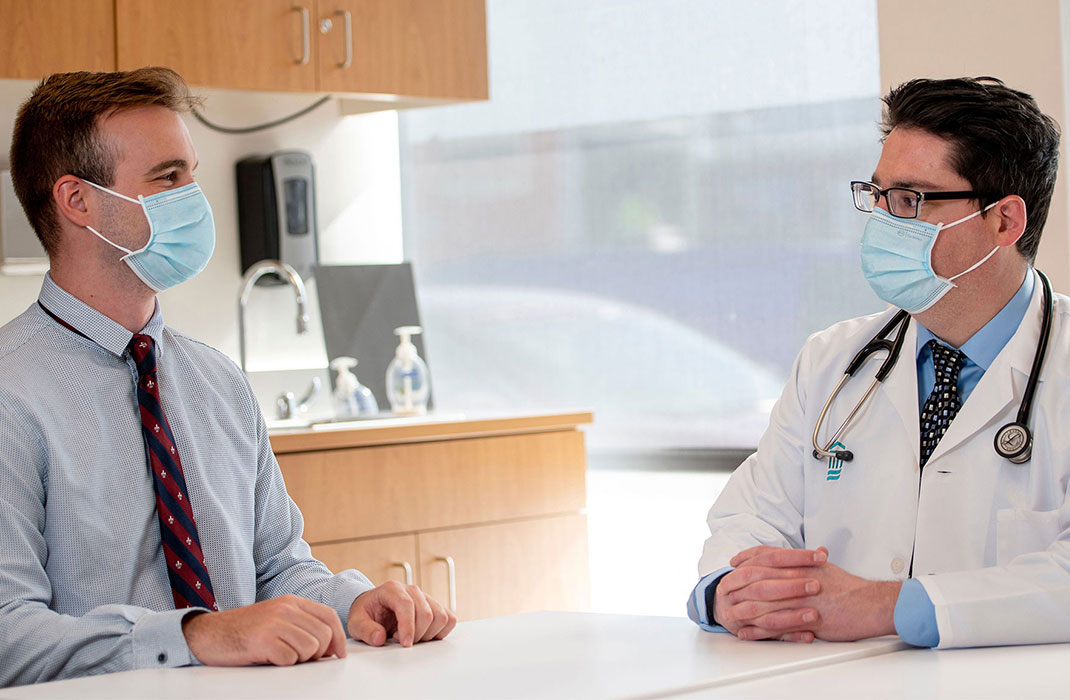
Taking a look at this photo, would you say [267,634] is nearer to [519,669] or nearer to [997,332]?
[519,669]

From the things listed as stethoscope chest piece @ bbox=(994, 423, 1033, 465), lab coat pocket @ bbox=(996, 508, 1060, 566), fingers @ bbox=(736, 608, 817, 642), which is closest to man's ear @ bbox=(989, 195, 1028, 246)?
stethoscope chest piece @ bbox=(994, 423, 1033, 465)

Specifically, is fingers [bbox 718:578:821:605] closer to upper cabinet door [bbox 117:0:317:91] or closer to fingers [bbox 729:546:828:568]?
fingers [bbox 729:546:828:568]

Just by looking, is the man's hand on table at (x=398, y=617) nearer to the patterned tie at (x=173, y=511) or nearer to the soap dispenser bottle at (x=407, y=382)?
the patterned tie at (x=173, y=511)

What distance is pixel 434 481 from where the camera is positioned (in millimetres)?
3277

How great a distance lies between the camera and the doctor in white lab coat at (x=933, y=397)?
5.87 ft

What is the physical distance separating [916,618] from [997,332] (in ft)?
2.00

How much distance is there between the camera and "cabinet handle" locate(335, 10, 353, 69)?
3504 mm

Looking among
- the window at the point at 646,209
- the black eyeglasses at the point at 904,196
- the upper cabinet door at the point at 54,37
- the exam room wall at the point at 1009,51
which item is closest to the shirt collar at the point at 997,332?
the black eyeglasses at the point at 904,196

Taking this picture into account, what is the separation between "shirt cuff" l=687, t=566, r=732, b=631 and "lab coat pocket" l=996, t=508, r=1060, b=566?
39 cm

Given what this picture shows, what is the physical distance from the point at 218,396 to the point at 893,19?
4.91 ft

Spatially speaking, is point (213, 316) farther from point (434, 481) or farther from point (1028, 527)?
point (1028, 527)

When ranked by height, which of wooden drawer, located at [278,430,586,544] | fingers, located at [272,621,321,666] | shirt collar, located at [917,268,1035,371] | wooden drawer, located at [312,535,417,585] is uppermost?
shirt collar, located at [917,268,1035,371]

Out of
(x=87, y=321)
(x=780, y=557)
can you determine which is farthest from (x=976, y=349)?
(x=87, y=321)

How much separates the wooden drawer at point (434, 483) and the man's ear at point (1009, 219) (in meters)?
1.69
